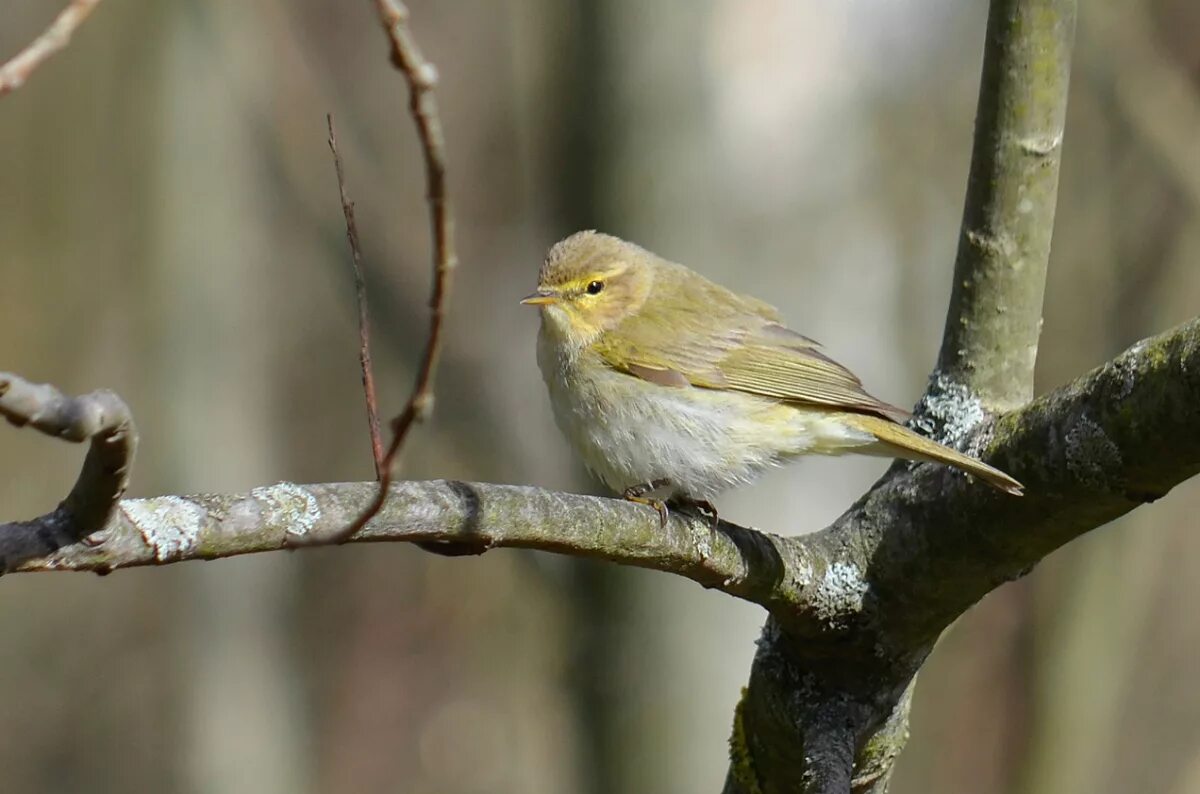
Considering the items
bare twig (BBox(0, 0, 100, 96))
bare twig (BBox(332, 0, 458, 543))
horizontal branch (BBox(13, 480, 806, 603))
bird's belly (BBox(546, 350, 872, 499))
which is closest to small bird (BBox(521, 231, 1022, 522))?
bird's belly (BBox(546, 350, 872, 499))

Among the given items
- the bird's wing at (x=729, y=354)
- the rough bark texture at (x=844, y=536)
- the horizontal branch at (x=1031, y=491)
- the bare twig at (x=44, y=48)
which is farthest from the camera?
the bird's wing at (x=729, y=354)

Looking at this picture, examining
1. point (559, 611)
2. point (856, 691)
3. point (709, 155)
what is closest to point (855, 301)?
point (709, 155)

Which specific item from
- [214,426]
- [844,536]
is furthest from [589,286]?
[214,426]

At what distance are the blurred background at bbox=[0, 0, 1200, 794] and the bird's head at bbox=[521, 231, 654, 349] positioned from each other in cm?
72

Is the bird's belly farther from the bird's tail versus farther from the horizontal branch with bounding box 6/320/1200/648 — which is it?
the horizontal branch with bounding box 6/320/1200/648

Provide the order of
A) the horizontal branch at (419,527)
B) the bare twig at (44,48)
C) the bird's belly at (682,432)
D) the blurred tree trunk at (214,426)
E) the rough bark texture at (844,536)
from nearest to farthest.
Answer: the bare twig at (44,48) < the horizontal branch at (419,527) < the rough bark texture at (844,536) < the bird's belly at (682,432) < the blurred tree trunk at (214,426)

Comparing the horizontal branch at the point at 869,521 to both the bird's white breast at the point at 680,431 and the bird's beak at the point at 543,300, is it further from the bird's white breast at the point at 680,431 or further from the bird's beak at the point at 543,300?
the bird's beak at the point at 543,300

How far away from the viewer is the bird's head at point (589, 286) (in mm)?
3674

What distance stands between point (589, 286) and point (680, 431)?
2.11ft

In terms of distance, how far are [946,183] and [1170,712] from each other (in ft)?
11.8

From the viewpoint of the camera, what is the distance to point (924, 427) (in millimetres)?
2664

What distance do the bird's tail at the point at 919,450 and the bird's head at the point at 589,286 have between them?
83 cm

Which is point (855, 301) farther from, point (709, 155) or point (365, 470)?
point (365, 470)

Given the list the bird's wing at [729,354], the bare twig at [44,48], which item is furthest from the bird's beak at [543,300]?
the bare twig at [44,48]
